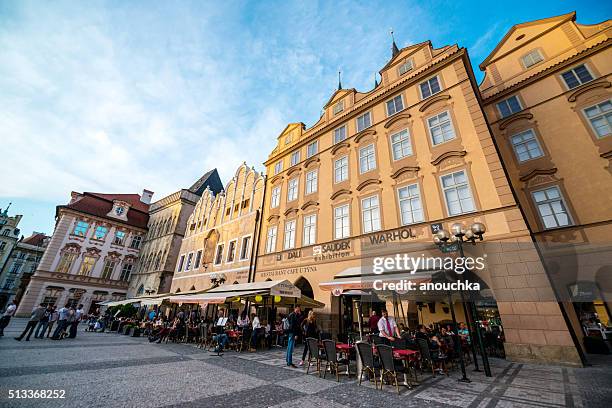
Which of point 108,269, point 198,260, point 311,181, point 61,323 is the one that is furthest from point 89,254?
point 311,181

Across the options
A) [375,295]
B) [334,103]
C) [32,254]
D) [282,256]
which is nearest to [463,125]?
[375,295]

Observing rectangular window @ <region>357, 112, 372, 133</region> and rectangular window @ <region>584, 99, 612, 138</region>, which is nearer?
rectangular window @ <region>584, 99, 612, 138</region>

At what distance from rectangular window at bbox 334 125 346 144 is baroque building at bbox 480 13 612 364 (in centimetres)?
901

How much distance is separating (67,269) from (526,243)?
148 ft

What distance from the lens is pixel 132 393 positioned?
497 cm

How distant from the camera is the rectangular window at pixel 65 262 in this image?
3145 cm

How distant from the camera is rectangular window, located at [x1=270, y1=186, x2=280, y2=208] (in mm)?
20116

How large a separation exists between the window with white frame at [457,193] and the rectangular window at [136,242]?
42.5 metres

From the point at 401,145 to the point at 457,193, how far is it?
437 centimetres

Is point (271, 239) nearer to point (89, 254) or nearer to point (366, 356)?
point (366, 356)

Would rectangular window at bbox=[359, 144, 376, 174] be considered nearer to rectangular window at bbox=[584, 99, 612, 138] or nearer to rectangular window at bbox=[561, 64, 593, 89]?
rectangular window at bbox=[584, 99, 612, 138]

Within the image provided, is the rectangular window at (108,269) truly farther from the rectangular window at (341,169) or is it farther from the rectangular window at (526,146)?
the rectangular window at (526,146)

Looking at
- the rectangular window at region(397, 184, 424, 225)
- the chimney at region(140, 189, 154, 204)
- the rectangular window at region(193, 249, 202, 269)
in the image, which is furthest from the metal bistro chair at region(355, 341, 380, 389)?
the chimney at region(140, 189, 154, 204)

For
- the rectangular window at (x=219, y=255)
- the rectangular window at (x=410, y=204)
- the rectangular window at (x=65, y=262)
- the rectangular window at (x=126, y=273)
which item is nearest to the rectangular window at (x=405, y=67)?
the rectangular window at (x=410, y=204)
